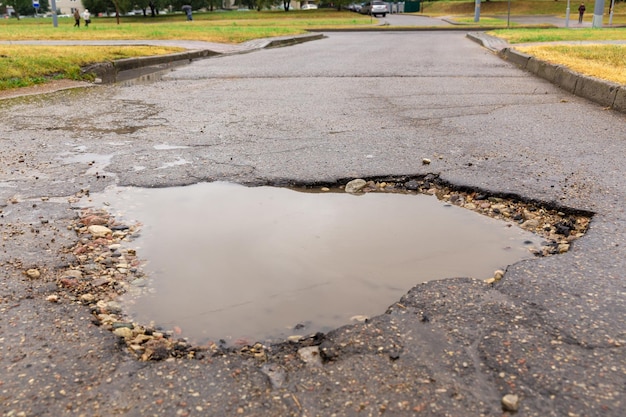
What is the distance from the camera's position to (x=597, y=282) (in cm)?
272

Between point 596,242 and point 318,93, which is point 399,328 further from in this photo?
point 318,93

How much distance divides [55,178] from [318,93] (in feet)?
16.9

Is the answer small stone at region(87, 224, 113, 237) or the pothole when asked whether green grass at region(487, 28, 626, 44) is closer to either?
the pothole

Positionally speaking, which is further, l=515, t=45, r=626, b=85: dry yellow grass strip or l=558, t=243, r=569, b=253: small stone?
l=515, t=45, r=626, b=85: dry yellow grass strip

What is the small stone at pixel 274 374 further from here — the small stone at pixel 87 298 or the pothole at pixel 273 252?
the small stone at pixel 87 298

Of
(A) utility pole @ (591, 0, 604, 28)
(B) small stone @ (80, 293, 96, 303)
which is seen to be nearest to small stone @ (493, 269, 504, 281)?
(B) small stone @ (80, 293, 96, 303)

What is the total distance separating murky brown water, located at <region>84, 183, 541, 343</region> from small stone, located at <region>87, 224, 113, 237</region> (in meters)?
0.20

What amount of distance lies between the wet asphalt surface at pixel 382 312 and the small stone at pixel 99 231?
13 cm

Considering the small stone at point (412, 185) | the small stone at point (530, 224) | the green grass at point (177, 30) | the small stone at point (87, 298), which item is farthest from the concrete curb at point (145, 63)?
the small stone at point (530, 224)

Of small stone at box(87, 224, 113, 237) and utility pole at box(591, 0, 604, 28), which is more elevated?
utility pole at box(591, 0, 604, 28)

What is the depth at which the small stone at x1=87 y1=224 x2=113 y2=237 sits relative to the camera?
3.38m

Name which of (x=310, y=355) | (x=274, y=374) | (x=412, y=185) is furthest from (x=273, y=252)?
(x=412, y=185)

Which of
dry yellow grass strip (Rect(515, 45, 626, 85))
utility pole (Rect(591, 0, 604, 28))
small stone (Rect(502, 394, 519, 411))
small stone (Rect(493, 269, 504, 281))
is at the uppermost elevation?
utility pole (Rect(591, 0, 604, 28))

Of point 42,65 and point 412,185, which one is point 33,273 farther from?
point 42,65
